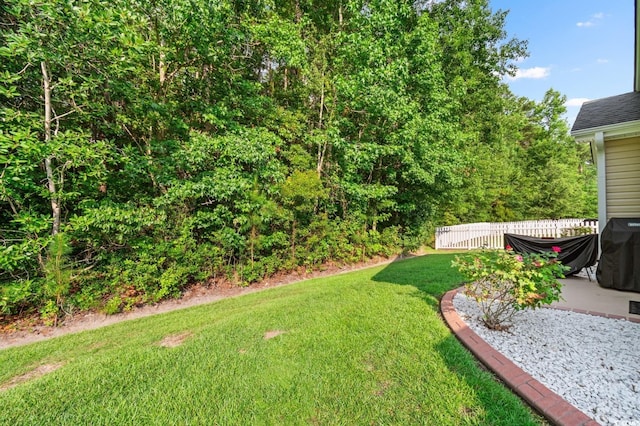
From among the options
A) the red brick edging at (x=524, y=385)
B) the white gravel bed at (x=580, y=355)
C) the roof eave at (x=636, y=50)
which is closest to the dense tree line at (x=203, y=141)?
the roof eave at (x=636, y=50)

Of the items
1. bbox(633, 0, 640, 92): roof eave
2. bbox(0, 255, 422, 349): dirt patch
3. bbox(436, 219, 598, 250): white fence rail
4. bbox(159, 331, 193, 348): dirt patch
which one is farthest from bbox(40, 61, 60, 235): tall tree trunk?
bbox(436, 219, 598, 250): white fence rail

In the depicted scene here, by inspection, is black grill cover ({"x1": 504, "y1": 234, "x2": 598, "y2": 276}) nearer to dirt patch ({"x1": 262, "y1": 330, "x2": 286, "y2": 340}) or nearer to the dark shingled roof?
the dark shingled roof

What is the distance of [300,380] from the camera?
7.20 feet

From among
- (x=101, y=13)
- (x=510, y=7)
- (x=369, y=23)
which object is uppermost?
(x=510, y=7)

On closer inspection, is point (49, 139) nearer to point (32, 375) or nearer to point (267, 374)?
point (32, 375)

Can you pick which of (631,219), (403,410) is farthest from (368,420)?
(631,219)

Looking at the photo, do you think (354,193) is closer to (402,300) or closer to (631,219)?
(402,300)

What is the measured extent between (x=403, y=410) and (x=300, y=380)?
2.81 feet

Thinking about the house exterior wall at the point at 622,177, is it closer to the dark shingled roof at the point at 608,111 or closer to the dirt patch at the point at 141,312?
the dark shingled roof at the point at 608,111

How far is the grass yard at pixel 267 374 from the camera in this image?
183cm

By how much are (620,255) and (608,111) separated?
3.01m

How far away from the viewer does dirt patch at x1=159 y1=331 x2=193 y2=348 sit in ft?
10.3

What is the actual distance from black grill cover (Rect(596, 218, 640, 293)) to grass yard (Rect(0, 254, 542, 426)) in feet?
11.3

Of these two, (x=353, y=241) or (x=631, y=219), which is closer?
(x=631, y=219)
